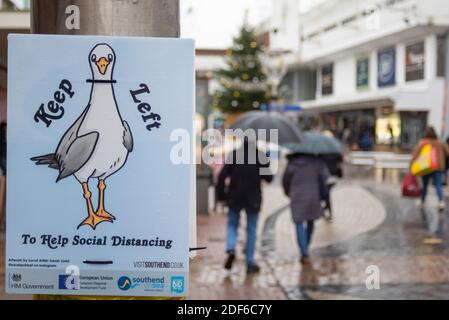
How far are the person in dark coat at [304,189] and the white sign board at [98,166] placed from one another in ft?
23.0

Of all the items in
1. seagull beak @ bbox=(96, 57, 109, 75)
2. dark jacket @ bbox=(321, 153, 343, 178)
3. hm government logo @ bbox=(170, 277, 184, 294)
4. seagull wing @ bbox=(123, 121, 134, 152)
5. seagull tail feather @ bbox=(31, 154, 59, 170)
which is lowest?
hm government logo @ bbox=(170, 277, 184, 294)

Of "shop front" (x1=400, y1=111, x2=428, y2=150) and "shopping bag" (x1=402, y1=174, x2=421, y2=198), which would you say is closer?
"shopping bag" (x1=402, y1=174, x2=421, y2=198)

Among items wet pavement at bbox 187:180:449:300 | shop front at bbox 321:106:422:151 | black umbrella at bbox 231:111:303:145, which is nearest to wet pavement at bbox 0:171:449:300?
wet pavement at bbox 187:180:449:300

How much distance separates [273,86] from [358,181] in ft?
94.9

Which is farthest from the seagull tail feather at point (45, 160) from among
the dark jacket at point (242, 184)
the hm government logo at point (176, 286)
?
the dark jacket at point (242, 184)

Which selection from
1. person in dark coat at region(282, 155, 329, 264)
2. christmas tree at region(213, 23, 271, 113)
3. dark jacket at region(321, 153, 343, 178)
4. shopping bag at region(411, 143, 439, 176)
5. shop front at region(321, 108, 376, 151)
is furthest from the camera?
christmas tree at region(213, 23, 271, 113)

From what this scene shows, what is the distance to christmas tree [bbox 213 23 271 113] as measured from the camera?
4803 cm

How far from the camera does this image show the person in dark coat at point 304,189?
9.50 metres

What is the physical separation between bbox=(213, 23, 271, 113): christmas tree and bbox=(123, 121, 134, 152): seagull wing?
45.2 m

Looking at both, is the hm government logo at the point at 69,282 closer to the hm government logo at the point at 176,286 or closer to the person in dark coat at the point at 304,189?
the hm government logo at the point at 176,286

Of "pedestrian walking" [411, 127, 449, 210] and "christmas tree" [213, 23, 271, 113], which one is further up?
"christmas tree" [213, 23, 271, 113]

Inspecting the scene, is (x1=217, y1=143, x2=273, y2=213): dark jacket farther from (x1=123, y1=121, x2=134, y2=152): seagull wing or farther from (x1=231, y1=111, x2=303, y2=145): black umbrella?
(x1=123, y1=121, x2=134, y2=152): seagull wing

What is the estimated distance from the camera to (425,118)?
3997cm
